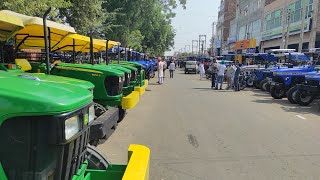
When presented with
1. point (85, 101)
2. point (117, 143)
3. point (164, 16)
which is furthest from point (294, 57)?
point (164, 16)

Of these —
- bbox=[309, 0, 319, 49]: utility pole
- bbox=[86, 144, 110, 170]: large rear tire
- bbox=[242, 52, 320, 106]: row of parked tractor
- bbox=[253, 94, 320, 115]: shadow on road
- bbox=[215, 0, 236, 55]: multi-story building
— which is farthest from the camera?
bbox=[215, 0, 236, 55]: multi-story building

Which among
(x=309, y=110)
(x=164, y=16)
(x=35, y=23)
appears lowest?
(x=309, y=110)

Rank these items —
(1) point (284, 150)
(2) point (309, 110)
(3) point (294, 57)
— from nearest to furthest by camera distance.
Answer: (1) point (284, 150)
(2) point (309, 110)
(3) point (294, 57)

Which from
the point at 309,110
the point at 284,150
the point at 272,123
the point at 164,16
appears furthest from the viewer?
the point at 164,16

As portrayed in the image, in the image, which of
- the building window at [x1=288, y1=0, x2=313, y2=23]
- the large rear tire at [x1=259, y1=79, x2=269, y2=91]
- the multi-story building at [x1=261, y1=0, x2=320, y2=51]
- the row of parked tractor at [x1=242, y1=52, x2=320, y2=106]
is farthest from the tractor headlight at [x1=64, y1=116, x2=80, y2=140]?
the building window at [x1=288, y1=0, x2=313, y2=23]

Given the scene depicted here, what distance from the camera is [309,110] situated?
13.4 m

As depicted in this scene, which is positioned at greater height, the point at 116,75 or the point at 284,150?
the point at 116,75

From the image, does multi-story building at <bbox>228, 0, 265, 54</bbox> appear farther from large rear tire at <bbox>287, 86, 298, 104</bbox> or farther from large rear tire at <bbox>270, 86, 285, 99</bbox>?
large rear tire at <bbox>287, 86, 298, 104</bbox>

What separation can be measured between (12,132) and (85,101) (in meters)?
0.60

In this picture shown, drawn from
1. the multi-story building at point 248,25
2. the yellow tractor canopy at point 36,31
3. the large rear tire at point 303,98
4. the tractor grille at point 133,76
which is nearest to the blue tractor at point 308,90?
the large rear tire at point 303,98

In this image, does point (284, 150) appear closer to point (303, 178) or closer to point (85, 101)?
point (303, 178)

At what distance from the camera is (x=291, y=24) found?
43.9 meters

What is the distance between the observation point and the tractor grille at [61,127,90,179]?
2.66 m

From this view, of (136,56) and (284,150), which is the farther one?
(136,56)
